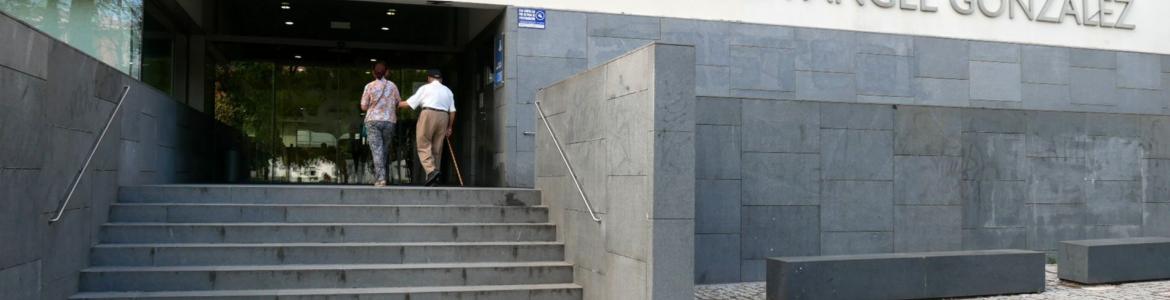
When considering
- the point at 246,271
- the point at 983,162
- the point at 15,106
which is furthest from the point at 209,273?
the point at 983,162

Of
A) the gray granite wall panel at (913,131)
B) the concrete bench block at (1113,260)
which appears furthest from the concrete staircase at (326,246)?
the concrete bench block at (1113,260)

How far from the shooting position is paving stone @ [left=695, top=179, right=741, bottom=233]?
10195 millimetres

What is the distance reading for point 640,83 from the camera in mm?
7344

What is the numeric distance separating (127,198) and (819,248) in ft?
23.5

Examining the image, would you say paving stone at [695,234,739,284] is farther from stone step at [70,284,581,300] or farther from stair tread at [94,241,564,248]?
stone step at [70,284,581,300]

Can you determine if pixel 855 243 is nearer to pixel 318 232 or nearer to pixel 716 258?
pixel 716 258

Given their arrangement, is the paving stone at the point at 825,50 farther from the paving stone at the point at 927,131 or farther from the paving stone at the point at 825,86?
the paving stone at the point at 927,131

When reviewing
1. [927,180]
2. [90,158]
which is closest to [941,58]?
[927,180]

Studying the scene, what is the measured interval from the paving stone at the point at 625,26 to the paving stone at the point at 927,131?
11.3 ft

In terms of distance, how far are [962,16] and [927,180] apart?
4.12 m

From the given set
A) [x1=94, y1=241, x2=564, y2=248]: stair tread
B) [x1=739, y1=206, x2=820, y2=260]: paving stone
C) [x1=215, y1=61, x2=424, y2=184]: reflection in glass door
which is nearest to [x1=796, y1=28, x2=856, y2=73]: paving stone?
[x1=739, y1=206, x2=820, y2=260]: paving stone

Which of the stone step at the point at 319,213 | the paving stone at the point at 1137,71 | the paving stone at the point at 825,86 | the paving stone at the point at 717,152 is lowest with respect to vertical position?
the stone step at the point at 319,213

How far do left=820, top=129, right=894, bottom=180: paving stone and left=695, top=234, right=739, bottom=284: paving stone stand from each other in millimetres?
1372

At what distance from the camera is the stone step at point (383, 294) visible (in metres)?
7.68
